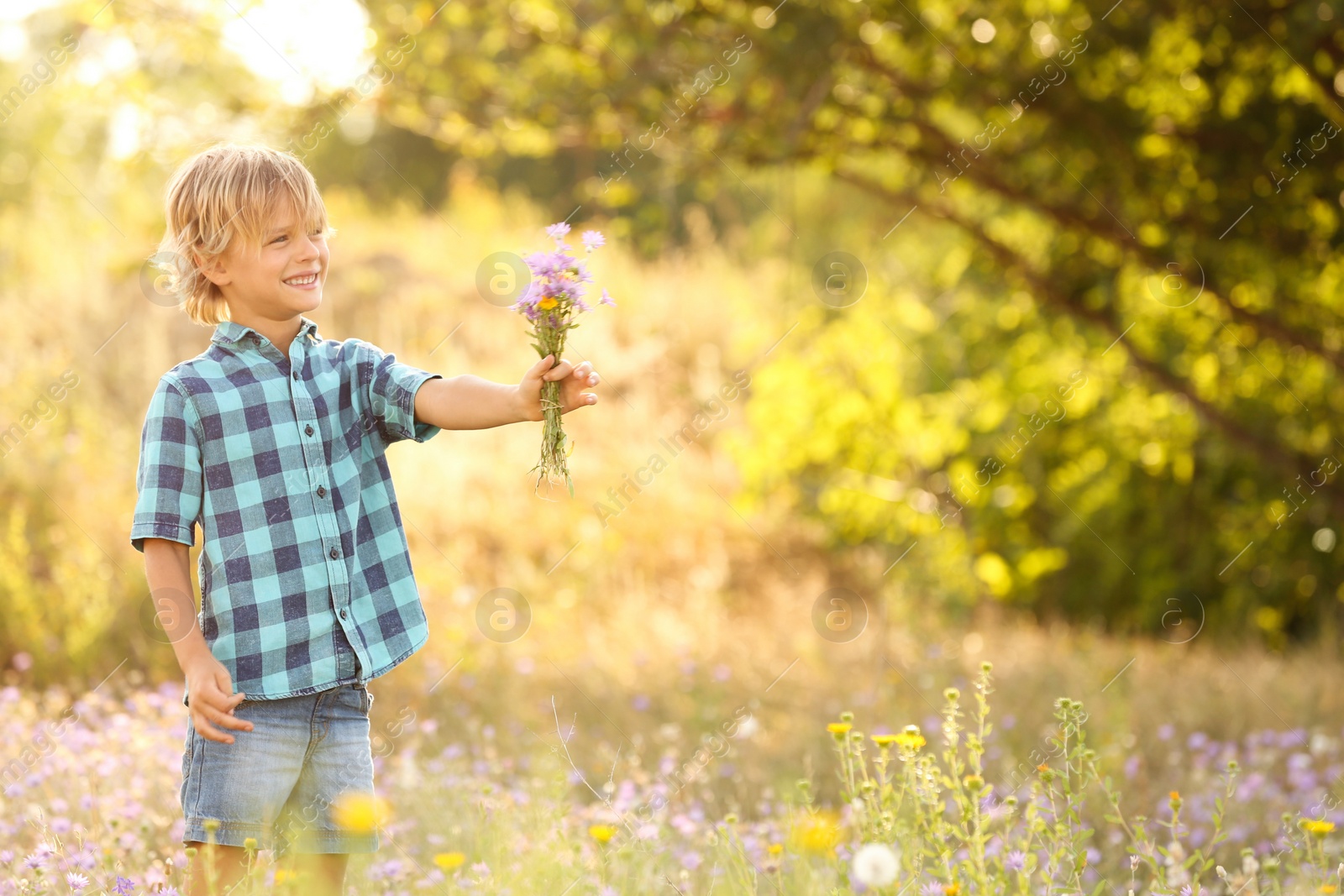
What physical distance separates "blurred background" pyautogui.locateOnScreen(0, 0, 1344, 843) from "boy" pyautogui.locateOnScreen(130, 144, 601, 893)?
35.0 inches

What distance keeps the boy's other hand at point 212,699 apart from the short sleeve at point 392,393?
1.74 ft

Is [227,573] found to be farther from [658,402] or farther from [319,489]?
[658,402]

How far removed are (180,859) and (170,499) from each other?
81 centimetres

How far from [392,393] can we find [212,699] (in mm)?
627

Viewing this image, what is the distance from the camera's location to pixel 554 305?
6.45ft

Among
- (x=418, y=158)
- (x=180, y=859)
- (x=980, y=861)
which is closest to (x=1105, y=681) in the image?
(x=980, y=861)

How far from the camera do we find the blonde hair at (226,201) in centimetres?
205

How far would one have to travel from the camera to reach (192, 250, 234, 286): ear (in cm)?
211
